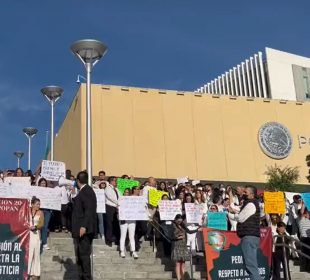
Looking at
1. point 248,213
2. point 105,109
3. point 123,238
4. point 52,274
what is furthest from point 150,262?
point 105,109

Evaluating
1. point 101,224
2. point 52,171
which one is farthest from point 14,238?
point 52,171

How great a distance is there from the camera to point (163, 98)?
1473 inches

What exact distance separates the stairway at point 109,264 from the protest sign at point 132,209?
0.78 m

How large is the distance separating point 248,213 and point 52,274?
4032 mm

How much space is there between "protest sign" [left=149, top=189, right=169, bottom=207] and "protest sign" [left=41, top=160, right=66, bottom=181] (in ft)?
7.66

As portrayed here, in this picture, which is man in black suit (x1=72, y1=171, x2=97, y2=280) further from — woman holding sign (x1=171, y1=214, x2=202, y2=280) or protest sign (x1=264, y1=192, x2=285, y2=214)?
protest sign (x1=264, y1=192, x2=285, y2=214)

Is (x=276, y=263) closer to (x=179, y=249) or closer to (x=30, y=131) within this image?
(x=179, y=249)

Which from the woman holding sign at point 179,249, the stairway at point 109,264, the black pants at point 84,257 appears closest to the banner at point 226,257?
the woman holding sign at point 179,249

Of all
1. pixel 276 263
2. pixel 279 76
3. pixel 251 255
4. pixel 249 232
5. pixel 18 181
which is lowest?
pixel 276 263

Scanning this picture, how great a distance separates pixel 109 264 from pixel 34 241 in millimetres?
2081

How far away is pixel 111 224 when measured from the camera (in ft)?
47.0

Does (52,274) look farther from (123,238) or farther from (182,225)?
(182,225)

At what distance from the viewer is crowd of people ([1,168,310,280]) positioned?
9.80 m

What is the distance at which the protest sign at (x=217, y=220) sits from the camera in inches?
571
